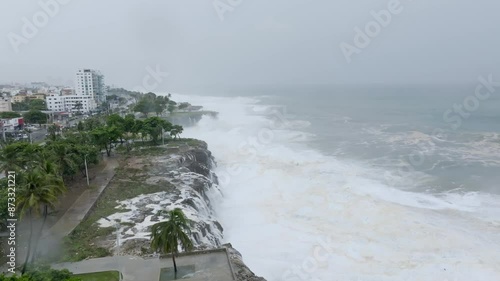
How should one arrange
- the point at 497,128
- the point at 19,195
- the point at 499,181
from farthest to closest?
the point at 497,128
the point at 499,181
the point at 19,195

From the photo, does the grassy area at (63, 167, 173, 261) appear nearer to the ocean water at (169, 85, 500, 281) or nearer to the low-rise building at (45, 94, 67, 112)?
the ocean water at (169, 85, 500, 281)

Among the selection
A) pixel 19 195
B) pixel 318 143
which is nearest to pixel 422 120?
pixel 318 143

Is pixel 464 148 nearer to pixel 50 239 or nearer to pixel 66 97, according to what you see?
pixel 50 239

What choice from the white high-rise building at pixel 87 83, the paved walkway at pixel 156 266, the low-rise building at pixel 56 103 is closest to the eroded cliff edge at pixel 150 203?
the paved walkway at pixel 156 266

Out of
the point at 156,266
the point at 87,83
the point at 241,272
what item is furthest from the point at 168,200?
the point at 87,83

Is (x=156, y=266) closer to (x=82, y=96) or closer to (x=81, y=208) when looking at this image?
(x=81, y=208)
